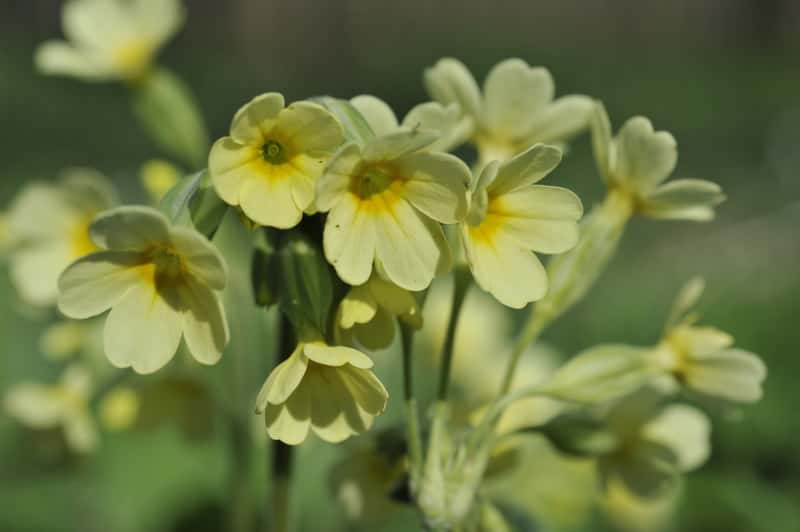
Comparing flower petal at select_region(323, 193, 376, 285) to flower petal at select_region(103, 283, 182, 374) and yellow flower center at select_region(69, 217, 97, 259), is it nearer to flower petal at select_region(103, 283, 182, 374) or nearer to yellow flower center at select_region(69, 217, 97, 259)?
flower petal at select_region(103, 283, 182, 374)

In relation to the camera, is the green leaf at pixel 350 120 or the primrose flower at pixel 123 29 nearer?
the green leaf at pixel 350 120

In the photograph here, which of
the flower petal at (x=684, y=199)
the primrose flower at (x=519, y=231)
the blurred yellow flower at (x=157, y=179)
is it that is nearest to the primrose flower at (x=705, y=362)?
the flower petal at (x=684, y=199)

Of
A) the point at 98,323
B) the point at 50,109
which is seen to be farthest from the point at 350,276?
the point at 50,109

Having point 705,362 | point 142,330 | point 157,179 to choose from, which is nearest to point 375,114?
point 142,330

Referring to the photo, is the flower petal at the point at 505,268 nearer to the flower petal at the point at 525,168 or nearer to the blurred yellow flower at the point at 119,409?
the flower petal at the point at 525,168

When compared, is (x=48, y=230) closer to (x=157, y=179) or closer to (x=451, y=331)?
(x=157, y=179)

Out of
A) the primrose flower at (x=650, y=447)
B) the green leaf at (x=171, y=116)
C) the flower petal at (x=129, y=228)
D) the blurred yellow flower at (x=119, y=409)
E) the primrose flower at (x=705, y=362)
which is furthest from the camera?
the blurred yellow flower at (x=119, y=409)

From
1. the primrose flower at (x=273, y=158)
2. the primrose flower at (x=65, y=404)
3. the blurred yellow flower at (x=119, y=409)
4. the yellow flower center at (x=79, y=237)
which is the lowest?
the blurred yellow flower at (x=119, y=409)

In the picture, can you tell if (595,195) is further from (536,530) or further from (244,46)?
(244,46)

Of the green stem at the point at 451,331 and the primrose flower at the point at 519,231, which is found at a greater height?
the primrose flower at the point at 519,231
